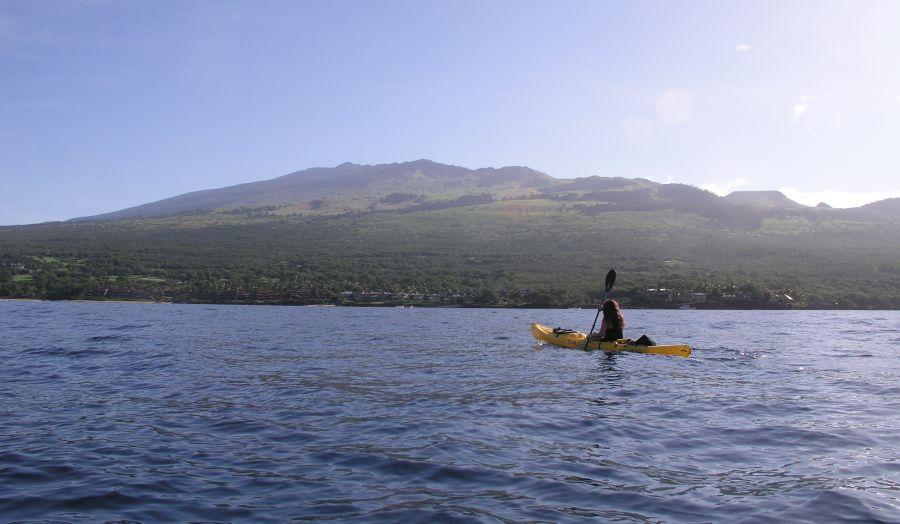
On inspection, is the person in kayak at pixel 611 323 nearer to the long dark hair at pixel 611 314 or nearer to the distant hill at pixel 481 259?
the long dark hair at pixel 611 314

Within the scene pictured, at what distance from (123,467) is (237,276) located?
319 feet

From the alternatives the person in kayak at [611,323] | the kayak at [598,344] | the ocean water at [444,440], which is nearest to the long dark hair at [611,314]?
the person in kayak at [611,323]

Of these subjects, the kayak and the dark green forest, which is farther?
the dark green forest

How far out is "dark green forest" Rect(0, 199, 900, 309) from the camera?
91750 millimetres

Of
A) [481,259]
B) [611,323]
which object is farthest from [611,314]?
[481,259]

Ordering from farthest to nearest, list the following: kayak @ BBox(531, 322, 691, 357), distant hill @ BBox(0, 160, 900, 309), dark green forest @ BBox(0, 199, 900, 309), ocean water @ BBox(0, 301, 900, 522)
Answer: distant hill @ BBox(0, 160, 900, 309), dark green forest @ BBox(0, 199, 900, 309), kayak @ BBox(531, 322, 691, 357), ocean water @ BBox(0, 301, 900, 522)

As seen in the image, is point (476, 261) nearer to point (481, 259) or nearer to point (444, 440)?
point (481, 259)

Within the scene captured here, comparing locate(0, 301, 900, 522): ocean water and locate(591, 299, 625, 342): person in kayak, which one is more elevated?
locate(591, 299, 625, 342): person in kayak

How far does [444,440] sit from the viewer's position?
11930mm

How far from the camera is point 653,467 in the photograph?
34.4 ft

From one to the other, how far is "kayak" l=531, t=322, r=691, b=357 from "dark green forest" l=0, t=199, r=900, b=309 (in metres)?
57.8

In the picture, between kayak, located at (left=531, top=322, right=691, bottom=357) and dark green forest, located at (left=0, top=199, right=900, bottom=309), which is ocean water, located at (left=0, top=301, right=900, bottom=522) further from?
dark green forest, located at (left=0, top=199, right=900, bottom=309)

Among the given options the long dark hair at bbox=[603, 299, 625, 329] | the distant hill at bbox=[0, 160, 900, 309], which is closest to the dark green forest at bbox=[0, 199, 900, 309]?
the distant hill at bbox=[0, 160, 900, 309]

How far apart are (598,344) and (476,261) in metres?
98.4
